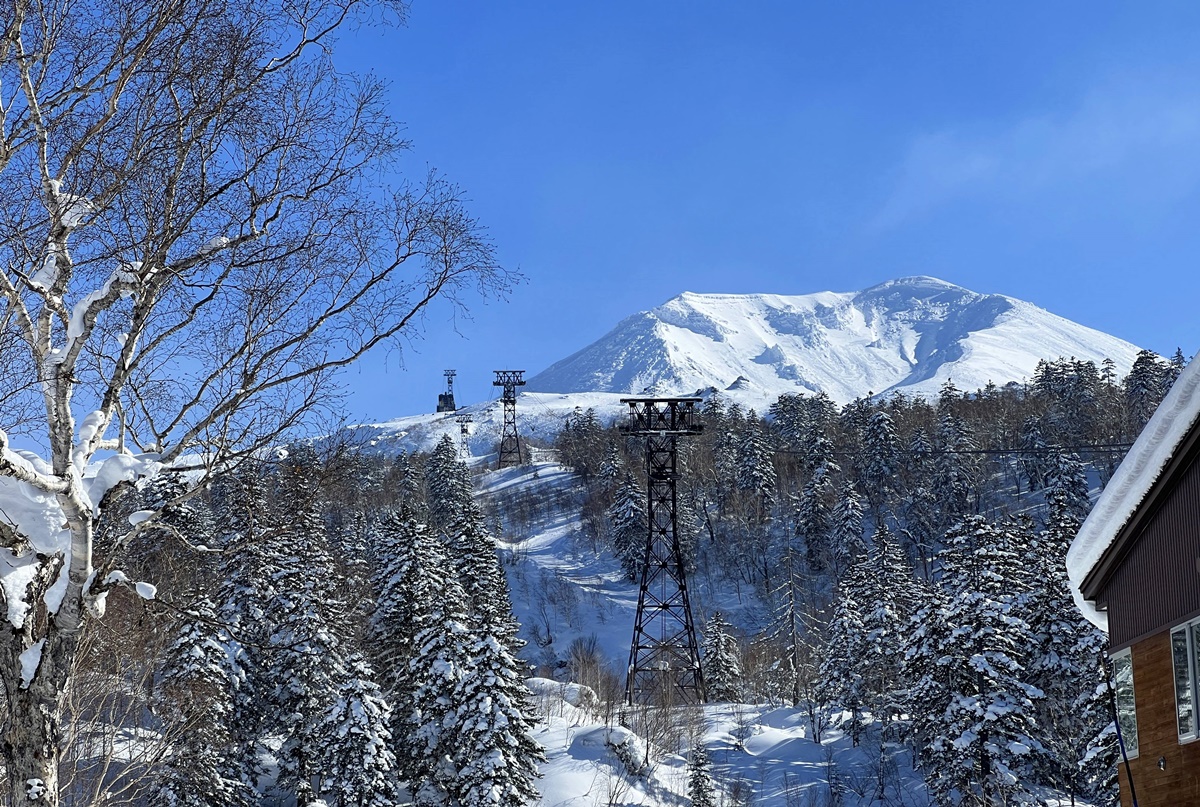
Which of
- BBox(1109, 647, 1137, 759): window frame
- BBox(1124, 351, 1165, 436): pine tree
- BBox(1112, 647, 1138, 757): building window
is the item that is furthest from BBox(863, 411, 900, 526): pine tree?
BBox(1109, 647, 1137, 759): window frame

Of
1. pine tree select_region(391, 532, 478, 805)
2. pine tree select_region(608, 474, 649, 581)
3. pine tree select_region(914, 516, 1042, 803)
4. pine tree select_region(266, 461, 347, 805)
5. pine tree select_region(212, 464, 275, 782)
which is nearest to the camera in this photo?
pine tree select_region(914, 516, 1042, 803)

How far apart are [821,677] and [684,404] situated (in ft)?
54.7

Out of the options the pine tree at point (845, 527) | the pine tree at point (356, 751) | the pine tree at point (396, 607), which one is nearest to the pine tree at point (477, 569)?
the pine tree at point (396, 607)

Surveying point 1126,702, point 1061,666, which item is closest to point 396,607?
point 1061,666

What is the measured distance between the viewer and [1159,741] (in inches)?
431

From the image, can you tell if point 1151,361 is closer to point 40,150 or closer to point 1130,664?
point 1130,664

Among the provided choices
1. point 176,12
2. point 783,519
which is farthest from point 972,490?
point 176,12

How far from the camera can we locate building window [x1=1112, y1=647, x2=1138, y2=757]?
38.0ft

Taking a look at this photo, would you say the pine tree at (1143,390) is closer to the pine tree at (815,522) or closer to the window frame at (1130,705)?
the pine tree at (815,522)

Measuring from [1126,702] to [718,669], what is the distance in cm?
4993

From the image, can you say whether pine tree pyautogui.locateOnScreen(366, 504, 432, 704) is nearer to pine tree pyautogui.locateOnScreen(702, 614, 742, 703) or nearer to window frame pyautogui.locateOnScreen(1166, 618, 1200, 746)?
pine tree pyautogui.locateOnScreen(702, 614, 742, 703)

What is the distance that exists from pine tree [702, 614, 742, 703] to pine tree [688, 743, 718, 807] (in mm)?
20104

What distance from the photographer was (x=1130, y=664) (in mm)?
11555

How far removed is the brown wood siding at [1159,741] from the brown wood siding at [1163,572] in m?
0.24
